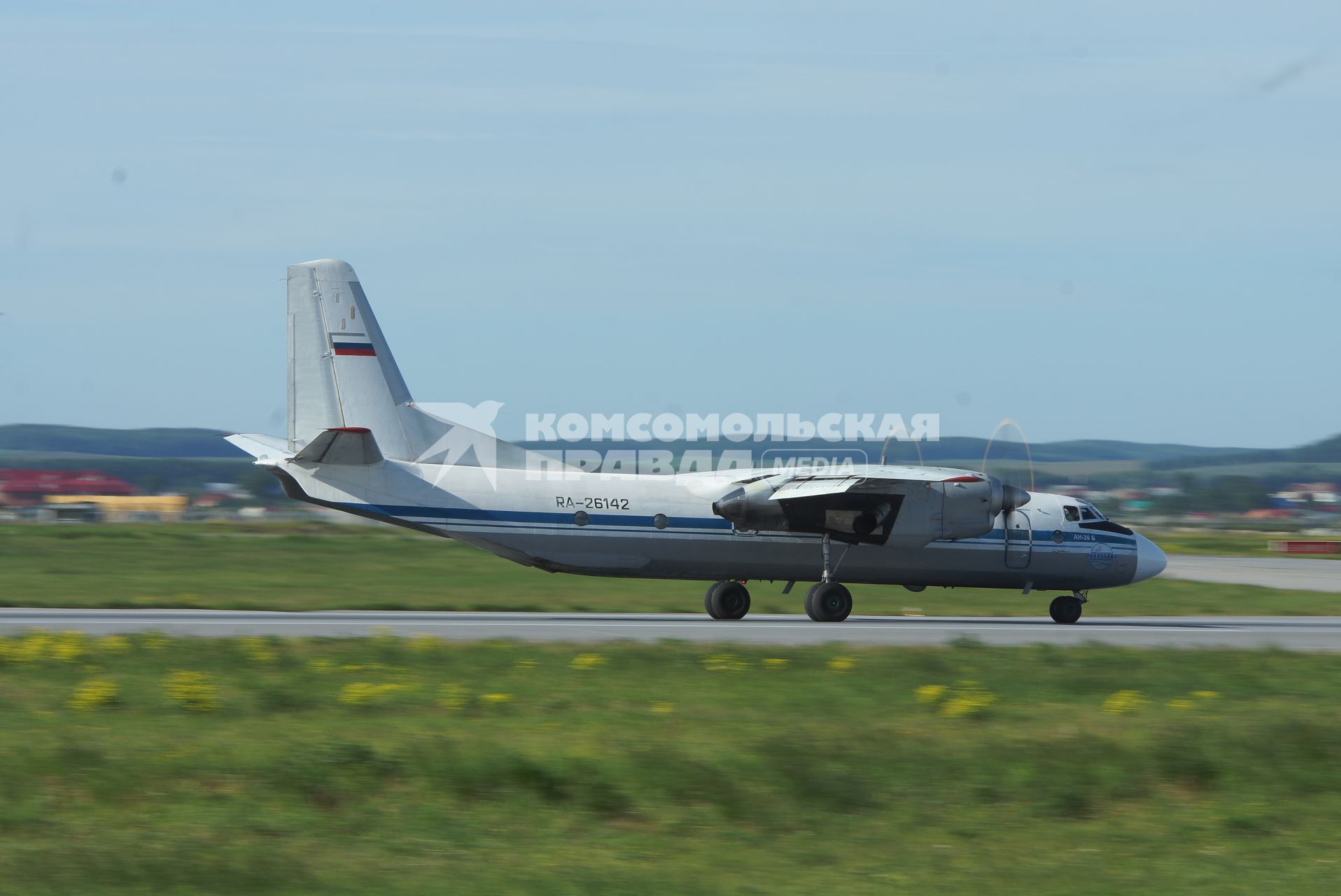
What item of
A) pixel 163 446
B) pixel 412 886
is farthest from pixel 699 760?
pixel 163 446

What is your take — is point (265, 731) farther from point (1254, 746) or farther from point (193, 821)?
point (1254, 746)

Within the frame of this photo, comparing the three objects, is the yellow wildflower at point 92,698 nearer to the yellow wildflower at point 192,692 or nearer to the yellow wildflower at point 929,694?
the yellow wildflower at point 192,692

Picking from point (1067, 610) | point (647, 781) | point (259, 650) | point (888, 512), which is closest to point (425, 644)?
point (259, 650)

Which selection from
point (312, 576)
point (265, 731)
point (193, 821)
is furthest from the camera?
point (312, 576)

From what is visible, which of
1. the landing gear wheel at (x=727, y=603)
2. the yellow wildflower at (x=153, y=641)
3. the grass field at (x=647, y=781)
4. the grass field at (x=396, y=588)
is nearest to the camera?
the grass field at (x=647, y=781)

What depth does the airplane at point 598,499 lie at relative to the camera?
2506cm

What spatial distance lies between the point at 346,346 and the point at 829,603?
11.5 meters

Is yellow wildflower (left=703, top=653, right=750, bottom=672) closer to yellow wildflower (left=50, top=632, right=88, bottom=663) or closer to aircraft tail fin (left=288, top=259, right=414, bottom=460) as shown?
yellow wildflower (left=50, top=632, right=88, bottom=663)

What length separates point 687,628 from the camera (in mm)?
24484

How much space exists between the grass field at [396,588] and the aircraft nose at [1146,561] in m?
3.95

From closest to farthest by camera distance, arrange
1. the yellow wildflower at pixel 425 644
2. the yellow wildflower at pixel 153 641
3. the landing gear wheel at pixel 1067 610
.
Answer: the yellow wildflower at pixel 153 641
the yellow wildflower at pixel 425 644
the landing gear wheel at pixel 1067 610

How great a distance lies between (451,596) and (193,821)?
78.7ft

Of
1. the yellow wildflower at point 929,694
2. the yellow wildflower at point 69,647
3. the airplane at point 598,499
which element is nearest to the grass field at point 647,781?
the yellow wildflower at point 929,694

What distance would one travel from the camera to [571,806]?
986cm
